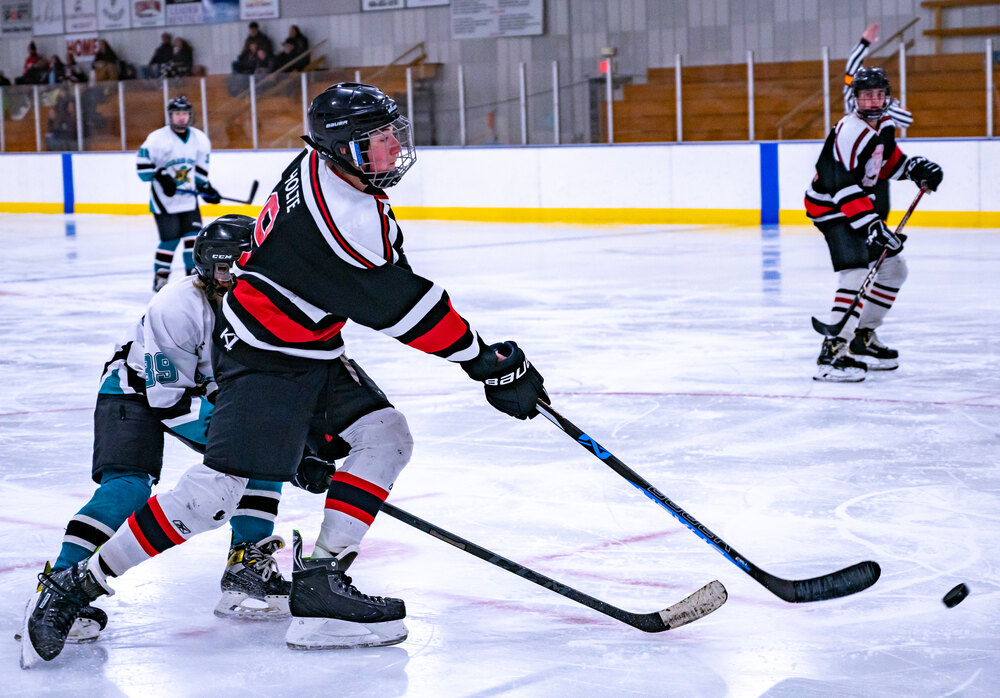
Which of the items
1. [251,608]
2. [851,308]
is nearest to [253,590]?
[251,608]

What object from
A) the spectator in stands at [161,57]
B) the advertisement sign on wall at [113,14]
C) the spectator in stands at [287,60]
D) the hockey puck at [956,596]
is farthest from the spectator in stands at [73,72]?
the hockey puck at [956,596]

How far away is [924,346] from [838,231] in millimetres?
743

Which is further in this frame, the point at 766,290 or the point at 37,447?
the point at 766,290

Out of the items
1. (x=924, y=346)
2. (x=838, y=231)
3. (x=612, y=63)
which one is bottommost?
(x=924, y=346)

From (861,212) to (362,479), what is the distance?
10.1 feet

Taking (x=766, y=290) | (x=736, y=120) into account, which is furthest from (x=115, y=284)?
(x=736, y=120)

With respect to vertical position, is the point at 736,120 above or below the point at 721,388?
above

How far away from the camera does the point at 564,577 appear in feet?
9.04

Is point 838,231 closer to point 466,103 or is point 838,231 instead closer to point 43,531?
point 43,531

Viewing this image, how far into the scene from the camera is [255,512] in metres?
2.66

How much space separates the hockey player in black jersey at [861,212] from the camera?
4.95 m

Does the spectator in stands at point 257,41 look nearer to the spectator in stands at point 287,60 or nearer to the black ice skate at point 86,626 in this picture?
the spectator in stands at point 287,60

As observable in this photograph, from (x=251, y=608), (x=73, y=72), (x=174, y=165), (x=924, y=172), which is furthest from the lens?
(x=73, y=72)

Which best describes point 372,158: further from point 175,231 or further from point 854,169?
point 175,231
